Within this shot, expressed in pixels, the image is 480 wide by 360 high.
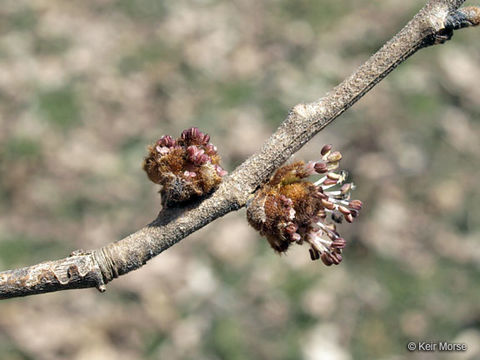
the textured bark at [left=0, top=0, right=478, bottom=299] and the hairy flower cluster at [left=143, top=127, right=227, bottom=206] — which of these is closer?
the textured bark at [left=0, top=0, right=478, bottom=299]

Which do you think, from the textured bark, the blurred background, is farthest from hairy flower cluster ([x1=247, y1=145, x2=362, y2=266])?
the blurred background

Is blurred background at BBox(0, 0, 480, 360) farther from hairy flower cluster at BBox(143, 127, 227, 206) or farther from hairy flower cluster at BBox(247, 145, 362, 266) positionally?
hairy flower cluster at BBox(143, 127, 227, 206)

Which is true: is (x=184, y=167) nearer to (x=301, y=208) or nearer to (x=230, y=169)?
(x=301, y=208)

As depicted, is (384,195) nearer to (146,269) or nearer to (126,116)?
(146,269)

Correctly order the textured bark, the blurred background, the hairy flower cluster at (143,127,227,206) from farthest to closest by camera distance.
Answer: the blurred background → the hairy flower cluster at (143,127,227,206) → the textured bark

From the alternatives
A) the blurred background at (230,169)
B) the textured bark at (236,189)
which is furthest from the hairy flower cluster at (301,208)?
the blurred background at (230,169)
